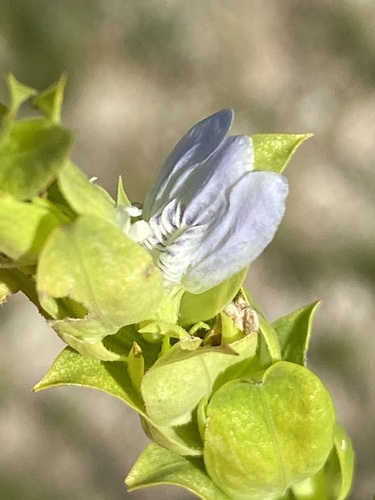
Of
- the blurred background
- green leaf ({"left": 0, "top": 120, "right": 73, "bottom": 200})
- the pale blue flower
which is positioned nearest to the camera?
green leaf ({"left": 0, "top": 120, "right": 73, "bottom": 200})

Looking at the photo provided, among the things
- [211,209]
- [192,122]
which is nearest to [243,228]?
[211,209]

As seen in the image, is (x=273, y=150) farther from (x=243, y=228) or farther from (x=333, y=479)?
(x=333, y=479)

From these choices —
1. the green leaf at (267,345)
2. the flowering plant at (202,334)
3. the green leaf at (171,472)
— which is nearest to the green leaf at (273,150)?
the flowering plant at (202,334)

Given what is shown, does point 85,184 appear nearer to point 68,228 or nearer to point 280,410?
point 68,228

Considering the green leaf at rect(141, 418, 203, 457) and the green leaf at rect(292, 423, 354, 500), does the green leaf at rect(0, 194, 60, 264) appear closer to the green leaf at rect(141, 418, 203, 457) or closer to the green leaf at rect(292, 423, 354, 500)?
the green leaf at rect(141, 418, 203, 457)

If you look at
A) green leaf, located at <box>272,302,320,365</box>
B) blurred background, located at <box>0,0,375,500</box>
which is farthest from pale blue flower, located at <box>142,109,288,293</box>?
blurred background, located at <box>0,0,375,500</box>
